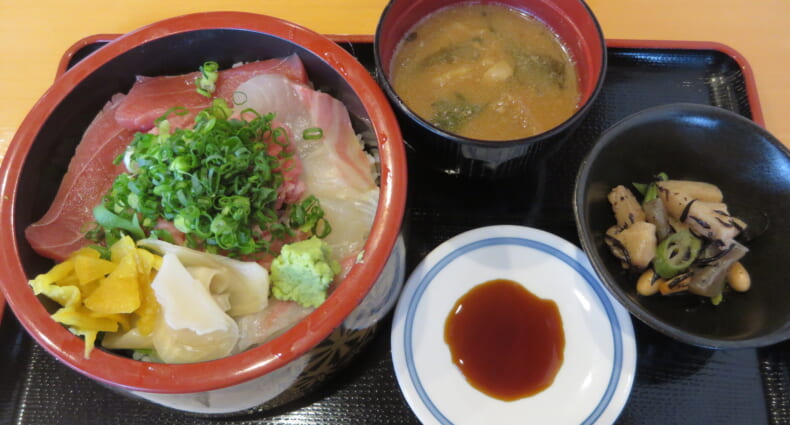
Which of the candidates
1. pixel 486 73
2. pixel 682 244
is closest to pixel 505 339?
pixel 682 244

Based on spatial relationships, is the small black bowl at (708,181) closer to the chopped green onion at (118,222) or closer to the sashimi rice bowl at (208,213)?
the sashimi rice bowl at (208,213)

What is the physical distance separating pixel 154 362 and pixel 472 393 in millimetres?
848

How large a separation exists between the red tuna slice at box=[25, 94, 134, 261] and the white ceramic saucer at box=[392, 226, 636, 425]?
0.93m

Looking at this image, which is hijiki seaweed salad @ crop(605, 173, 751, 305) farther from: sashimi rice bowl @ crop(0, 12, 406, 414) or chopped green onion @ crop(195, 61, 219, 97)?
chopped green onion @ crop(195, 61, 219, 97)

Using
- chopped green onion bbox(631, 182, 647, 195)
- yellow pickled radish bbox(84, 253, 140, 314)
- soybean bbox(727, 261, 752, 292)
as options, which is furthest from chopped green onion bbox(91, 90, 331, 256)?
soybean bbox(727, 261, 752, 292)

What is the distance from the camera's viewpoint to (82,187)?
148cm

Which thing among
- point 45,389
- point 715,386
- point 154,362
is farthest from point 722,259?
point 45,389

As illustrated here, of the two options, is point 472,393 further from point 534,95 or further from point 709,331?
point 534,95

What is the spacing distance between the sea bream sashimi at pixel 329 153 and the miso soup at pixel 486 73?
25 centimetres

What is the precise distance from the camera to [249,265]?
1.32 metres

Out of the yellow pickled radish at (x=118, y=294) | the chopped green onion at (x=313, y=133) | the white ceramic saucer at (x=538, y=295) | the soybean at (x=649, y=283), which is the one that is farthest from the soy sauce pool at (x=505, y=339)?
the yellow pickled radish at (x=118, y=294)

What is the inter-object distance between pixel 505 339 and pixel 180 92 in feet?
4.10

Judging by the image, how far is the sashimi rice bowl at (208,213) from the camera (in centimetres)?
122

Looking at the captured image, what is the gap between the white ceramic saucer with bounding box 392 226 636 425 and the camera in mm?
1467
